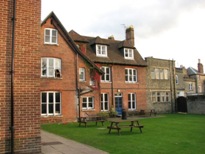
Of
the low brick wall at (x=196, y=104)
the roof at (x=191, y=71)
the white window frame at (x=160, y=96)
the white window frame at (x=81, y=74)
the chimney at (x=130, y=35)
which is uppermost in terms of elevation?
the chimney at (x=130, y=35)

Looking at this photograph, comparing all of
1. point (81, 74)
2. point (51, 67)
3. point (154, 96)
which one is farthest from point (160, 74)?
point (51, 67)

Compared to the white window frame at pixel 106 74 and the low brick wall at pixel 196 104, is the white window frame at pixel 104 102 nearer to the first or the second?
the white window frame at pixel 106 74

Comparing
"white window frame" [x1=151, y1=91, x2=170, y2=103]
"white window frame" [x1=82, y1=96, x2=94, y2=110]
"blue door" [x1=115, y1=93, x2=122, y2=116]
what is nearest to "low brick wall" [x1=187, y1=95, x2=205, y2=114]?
"white window frame" [x1=151, y1=91, x2=170, y2=103]

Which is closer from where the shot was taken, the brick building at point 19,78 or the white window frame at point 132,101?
the brick building at point 19,78

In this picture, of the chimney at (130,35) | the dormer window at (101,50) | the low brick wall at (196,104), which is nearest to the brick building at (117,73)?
the dormer window at (101,50)

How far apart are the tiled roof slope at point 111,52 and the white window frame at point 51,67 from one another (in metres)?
4.66

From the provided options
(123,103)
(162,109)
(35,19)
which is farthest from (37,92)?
(162,109)

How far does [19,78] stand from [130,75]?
22784 millimetres

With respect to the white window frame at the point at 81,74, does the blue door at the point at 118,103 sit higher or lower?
lower

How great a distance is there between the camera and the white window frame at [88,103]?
2447cm

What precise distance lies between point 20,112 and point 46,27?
16330 mm

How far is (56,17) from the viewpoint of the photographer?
2277cm

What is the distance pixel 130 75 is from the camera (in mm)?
29750

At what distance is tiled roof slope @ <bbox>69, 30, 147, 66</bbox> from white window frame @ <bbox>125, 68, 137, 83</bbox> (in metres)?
0.97
